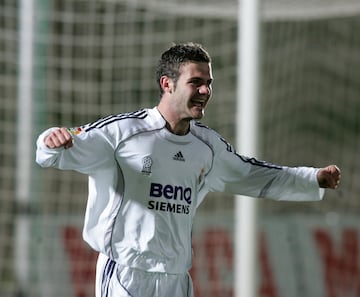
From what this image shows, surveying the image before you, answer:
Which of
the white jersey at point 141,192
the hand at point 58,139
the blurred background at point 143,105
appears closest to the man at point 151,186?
the white jersey at point 141,192

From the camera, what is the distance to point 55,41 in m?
7.12

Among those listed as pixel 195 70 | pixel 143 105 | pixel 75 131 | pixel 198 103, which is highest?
pixel 143 105

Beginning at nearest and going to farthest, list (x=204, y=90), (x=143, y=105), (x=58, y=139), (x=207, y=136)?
(x=58, y=139)
(x=204, y=90)
(x=207, y=136)
(x=143, y=105)

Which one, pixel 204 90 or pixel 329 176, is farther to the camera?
pixel 329 176

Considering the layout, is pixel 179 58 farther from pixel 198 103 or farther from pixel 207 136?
pixel 207 136

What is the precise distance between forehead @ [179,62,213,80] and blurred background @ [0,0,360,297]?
2.66 metres

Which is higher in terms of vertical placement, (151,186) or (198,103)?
(198,103)

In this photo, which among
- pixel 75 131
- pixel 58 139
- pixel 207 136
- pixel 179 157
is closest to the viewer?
pixel 58 139

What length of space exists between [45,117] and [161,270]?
115 inches

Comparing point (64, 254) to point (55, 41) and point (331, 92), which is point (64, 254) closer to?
point (55, 41)

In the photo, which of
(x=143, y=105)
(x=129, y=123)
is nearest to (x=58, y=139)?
(x=129, y=123)

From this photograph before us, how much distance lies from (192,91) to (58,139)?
2.04 feet

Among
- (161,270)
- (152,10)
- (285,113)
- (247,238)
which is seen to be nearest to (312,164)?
(285,113)

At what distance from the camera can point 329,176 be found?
427cm
